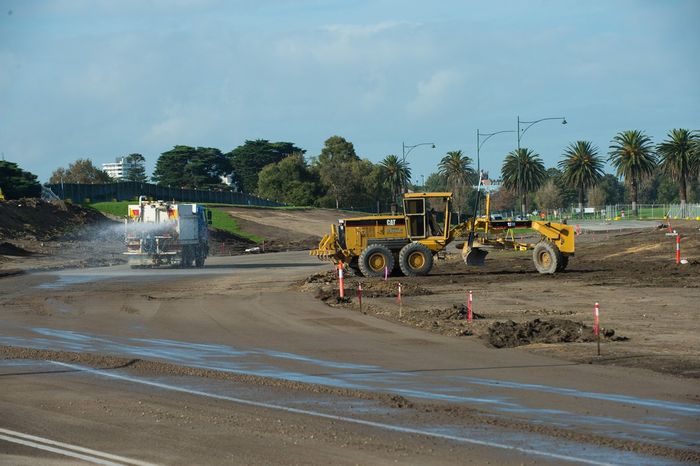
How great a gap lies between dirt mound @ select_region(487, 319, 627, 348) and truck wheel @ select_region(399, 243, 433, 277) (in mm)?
16255

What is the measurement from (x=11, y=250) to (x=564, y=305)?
3923 centimetres

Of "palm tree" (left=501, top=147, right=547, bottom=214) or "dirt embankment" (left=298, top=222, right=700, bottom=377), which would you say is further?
"palm tree" (left=501, top=147, right=547, bottom=214)

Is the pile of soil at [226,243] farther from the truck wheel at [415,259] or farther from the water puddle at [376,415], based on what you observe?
the water puddle at [376,415]

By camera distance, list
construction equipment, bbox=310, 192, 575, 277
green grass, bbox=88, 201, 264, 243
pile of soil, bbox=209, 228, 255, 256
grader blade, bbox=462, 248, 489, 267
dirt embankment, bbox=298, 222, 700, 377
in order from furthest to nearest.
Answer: green grass, bbox=88, 201, 264, 243 < pile of soil, bbox=209, 228, 255, 256 < grader blade, bbox=462, 248, 489, 267 < construction equipment, bbox=310, 192, 575, 277 < dirt embankment, bbox=298, 222, 700, 377

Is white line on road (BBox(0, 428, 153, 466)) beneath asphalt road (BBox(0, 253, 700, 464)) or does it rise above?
above

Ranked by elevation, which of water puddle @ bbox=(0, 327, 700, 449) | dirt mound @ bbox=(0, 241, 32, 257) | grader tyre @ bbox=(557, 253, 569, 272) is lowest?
water puddle @ bbox=(0, 327, 700, 449)

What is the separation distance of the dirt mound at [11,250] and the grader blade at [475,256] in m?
29.3

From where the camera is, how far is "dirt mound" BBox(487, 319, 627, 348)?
1805cm

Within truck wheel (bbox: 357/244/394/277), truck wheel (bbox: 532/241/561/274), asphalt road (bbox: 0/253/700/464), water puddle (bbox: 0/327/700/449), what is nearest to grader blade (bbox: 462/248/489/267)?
truck wheel (bbox: 532/241/561/274)

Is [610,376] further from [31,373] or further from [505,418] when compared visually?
[31,373]

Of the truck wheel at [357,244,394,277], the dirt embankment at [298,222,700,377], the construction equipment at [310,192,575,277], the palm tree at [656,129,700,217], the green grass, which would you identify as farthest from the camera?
the palm tree at [656,129,700,217]

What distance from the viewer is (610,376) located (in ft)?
46.6

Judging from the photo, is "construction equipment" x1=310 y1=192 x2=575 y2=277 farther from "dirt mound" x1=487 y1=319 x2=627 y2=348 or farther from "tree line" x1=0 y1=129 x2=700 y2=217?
"tree line" x1=0 y1=129 x2=700 y2=217

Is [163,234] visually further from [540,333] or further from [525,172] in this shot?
[525,172]
